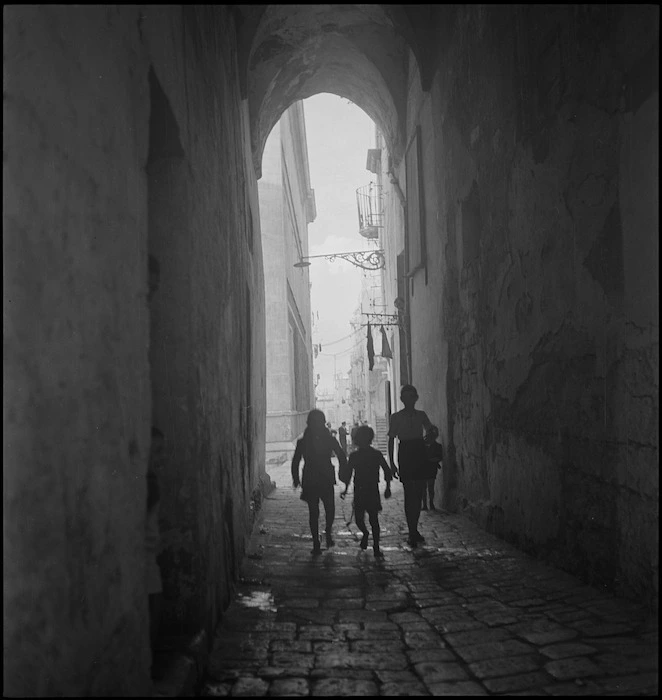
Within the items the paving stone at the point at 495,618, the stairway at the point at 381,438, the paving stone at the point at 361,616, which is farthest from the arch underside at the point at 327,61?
the stairway at the point at 381,438

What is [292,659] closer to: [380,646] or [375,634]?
[380,646]

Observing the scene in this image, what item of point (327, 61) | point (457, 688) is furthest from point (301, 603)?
point (327, 61)

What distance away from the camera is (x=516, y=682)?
3195mm

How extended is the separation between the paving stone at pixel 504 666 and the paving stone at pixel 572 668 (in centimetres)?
8

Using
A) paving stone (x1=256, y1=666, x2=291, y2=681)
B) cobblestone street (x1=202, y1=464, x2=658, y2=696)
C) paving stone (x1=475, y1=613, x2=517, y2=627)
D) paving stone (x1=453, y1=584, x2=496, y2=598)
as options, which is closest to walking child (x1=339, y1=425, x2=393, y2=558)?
cobblestone street (x1=202, y1=464, x2=658, y2=696)

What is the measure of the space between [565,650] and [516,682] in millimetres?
496

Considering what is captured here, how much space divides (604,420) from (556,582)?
48.4 inches

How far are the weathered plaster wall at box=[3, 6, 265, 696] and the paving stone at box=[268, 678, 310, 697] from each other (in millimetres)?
530

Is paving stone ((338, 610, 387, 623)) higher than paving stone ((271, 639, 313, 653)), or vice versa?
paving stone ((271, 639, 313, 653))

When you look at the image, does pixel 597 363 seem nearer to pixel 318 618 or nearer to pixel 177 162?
pixel 318 618

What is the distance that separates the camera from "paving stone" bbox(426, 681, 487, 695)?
3113 mm

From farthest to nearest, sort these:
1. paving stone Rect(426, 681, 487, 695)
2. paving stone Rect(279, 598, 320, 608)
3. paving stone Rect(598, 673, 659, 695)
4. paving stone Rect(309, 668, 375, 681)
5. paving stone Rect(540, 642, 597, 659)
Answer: paving stone Rect(279, 598, 320, 608) < paving stone Rect(540, 642, 597, 659) < paving stone Rect(309, 668, 375, 681) < paving stone Rect(426, 681, 487, 695) < paving stone Rect(598, 673, 659, 695)

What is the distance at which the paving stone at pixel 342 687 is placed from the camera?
3145 millimetres

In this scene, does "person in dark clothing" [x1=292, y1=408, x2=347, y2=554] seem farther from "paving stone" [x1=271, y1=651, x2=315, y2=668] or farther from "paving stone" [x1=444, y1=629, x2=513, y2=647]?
"paving stone" [x1=271, y1=651, x2=315, y2=668]
